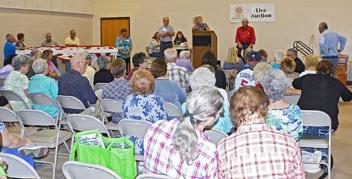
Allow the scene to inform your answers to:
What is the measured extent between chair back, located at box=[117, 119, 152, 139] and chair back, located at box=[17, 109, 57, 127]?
0.90 m

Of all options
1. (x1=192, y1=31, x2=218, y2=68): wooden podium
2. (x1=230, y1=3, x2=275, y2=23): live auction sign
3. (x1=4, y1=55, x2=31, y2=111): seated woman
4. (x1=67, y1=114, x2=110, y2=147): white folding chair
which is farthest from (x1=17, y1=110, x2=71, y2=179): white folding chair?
(x1=230, y1=3, x2=275, y2=23): live auction sign

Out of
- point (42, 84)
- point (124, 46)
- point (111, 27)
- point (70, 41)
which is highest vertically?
point (111, 27)

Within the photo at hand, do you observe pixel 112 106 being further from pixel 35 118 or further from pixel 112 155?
pixel 112 155

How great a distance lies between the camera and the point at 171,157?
2377 mm

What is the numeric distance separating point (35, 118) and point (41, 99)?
2.81 ft

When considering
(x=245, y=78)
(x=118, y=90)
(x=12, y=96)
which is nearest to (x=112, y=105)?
(x=118, y=90)

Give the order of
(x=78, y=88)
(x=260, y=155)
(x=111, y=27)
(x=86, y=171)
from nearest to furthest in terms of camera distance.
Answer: (x=260, y=155)
(x=86, y=171)
(x=78, y=88)
(x=111, y=27)

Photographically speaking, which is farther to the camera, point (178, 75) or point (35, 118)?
point (178, 75)

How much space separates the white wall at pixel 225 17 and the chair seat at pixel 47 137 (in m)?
10.3

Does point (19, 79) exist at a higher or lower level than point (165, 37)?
lower

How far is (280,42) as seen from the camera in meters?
13.8

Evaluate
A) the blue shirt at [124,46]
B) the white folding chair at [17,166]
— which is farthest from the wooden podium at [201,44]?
the white folding chair at [17,166]

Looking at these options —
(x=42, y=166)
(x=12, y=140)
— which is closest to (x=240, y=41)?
(x=42, y=166)

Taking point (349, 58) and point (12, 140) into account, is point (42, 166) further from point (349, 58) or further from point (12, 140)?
point (349, 58)
